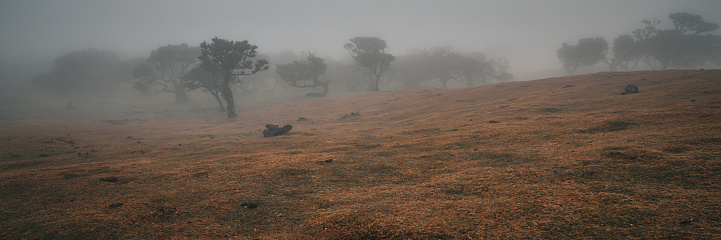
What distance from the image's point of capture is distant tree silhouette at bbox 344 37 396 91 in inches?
2015

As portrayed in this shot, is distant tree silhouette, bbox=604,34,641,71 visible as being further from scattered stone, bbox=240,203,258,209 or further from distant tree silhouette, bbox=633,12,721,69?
scattered stone, bbox=240,203,258,209

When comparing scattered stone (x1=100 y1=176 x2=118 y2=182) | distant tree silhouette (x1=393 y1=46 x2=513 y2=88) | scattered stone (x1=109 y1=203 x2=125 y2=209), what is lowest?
scattered stone (x1=109 y1=203 x2=125 y2=209)

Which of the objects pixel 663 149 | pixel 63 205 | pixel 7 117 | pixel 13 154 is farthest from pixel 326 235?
pixel 7 117

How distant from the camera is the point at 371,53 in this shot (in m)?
51.7

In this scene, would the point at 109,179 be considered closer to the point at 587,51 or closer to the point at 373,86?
the point at 373,86

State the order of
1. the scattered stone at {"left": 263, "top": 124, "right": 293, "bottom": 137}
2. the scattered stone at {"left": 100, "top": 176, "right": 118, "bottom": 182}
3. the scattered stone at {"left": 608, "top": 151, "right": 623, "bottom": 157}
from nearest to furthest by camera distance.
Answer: the scattered stone at {"left": 608, "top": 151, "right": 623, "bottom": 157}
the scattered stone at {"left": 100, "top": 176, "right": 118, "bottom": 182}
the scattered stone at {"left": 263, "top": 124, "right": 293, "bottom": 137}

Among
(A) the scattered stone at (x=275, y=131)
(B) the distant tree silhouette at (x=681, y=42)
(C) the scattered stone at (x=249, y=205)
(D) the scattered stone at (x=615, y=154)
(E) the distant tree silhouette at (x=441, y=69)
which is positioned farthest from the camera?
(E) the distant tree silhouette at (x=441, y=69)

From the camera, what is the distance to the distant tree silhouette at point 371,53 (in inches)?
2015

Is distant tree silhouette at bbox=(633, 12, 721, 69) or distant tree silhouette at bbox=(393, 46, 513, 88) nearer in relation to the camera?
distant tree silhouette at bbox=(633, 12, 721, 69)

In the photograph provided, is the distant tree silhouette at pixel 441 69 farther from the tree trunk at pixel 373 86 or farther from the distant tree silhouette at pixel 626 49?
the distant tree silhouette at pixel 626 49

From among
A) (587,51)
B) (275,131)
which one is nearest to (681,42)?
(587,51)

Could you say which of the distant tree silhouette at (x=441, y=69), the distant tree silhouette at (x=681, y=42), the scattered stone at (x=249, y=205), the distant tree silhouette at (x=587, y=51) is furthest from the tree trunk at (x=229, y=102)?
the distant tree silhouette at (x=681, y=42)

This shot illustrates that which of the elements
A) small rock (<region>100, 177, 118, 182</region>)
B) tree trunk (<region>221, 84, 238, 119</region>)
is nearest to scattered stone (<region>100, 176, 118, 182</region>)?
small rock (<region>100, 177, 118, 182</region>)

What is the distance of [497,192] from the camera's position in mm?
4012
